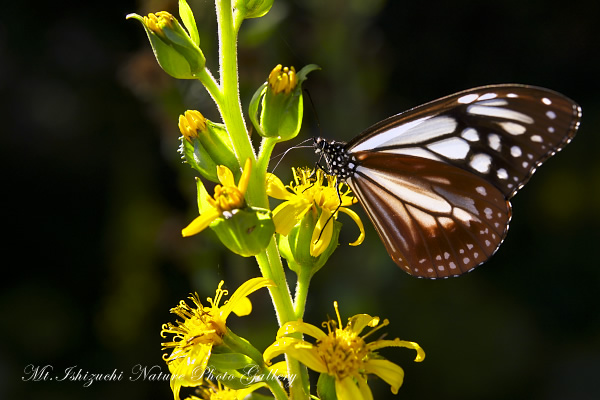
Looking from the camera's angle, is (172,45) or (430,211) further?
(430,211)

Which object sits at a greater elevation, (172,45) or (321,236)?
(172,45)

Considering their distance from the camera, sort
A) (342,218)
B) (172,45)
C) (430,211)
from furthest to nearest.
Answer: (342,218) → (430,211) → (172,45)

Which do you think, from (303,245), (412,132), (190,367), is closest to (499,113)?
(412,132)

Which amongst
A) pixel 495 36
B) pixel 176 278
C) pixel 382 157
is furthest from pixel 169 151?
pixel 495 36

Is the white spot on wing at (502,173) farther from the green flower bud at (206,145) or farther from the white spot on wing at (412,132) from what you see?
the green flower bud at (206,145)

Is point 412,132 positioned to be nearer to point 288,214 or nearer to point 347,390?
point 288,214

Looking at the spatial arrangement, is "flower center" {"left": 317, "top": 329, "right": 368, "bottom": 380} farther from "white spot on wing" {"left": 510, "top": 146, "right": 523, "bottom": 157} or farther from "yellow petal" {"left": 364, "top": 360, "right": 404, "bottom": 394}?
"white spot on wing" {"left": 510, "top": 146, "right": 523, "bottom": 157}

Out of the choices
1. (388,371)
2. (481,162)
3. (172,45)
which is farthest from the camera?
(481,162)

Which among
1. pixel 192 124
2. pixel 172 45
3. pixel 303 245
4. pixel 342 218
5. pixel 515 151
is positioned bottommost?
pixel 342 218

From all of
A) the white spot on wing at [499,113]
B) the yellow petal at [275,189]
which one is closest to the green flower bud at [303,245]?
the yellow petal at [275,189]
